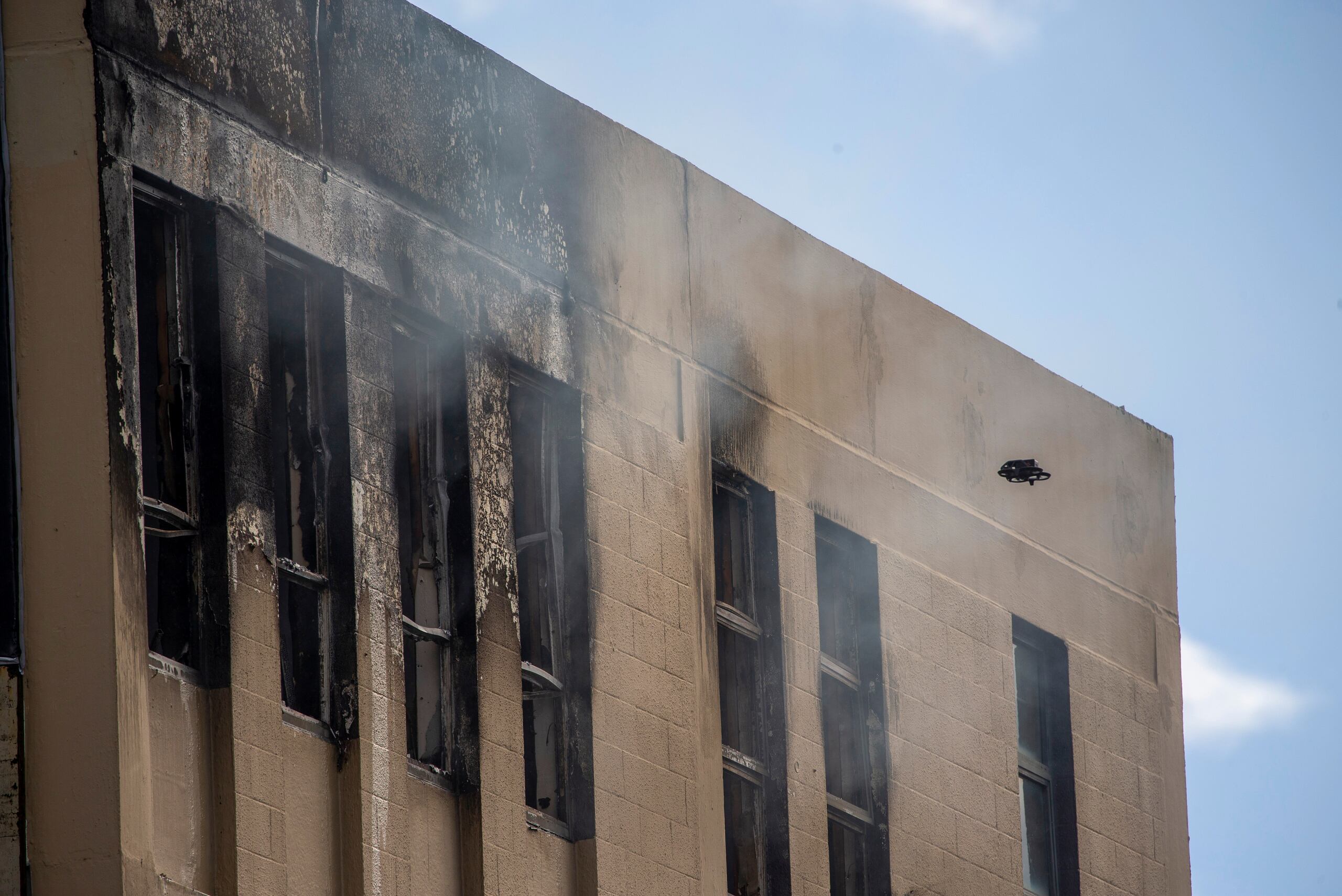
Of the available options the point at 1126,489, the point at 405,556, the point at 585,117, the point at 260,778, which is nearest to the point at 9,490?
the point at 260,778

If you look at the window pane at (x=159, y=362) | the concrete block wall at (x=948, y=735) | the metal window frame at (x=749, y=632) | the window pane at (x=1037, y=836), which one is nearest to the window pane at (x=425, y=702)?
the window pane at (x=159, y=362)

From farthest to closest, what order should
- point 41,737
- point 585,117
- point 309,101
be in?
point 585,117 → point 309,101 → point 41,737

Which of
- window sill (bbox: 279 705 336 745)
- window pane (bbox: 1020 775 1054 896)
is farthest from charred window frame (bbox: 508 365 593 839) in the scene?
window pane (bbox: 1020 775 1054 896)

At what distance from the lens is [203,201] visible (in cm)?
861

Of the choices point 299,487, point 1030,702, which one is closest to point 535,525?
point 299,487

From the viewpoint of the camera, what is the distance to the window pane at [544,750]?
1001cm

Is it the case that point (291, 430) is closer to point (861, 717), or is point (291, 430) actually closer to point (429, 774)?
point (429, 774)

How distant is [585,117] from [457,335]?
1599 millimetres

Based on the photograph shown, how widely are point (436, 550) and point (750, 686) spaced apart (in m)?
→ 2.30

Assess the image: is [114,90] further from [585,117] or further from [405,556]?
[585,117]

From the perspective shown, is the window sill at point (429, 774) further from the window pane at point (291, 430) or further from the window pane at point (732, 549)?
the window pane at point (732, 549)

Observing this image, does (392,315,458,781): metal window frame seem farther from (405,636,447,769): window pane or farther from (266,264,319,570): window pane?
(266,264,319,570): window pane

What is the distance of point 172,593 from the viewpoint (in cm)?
825

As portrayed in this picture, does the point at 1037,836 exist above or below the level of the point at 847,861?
above
